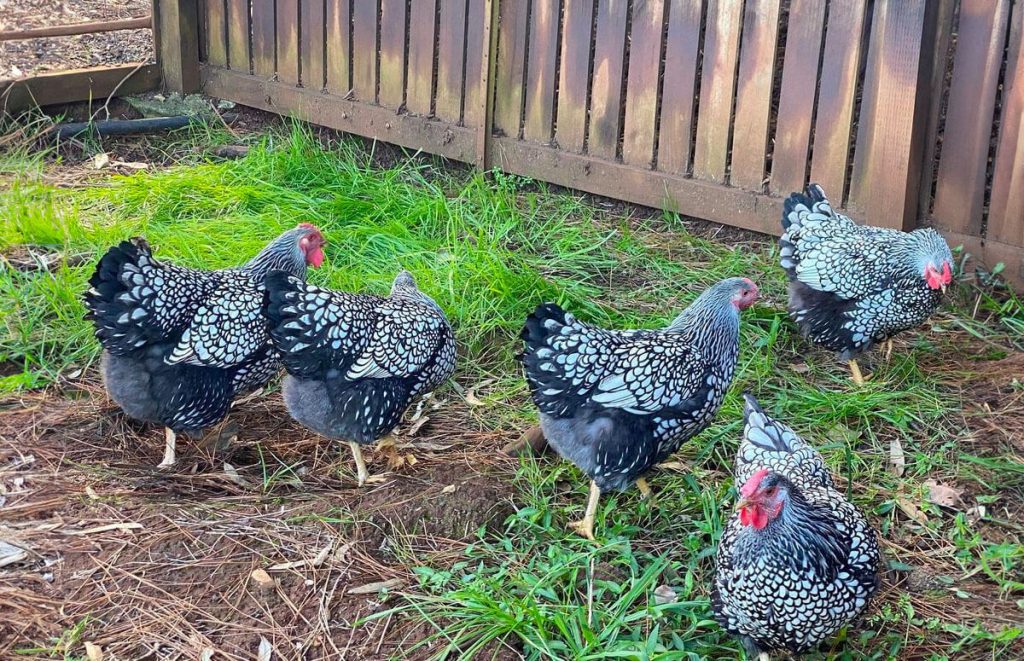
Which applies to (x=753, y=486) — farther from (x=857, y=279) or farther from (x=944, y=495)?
(x=857, y=279)

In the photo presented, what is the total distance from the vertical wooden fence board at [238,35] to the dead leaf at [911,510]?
6307 mm

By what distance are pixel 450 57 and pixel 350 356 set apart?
144 inches

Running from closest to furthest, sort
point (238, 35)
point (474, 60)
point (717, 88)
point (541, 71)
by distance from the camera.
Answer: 1. point (717, 88)
2. point (541, 71)
3. point (474, 60)
4. point (238, 35)

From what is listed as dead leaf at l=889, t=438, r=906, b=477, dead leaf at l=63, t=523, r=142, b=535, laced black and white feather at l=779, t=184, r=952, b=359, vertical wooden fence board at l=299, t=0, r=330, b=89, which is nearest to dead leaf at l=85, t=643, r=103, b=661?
dead leaf at l=63, t=523, r=142, b=535

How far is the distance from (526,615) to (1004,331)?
3.41 m

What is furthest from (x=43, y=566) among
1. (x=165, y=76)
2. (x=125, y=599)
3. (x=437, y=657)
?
(x=165, y=76)

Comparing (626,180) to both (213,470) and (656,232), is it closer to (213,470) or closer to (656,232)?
(656,232)

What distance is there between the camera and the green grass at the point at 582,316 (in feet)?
11.7

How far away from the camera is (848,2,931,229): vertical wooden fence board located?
545cm

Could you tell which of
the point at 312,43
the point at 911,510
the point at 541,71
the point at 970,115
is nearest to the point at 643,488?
the point at 911,510

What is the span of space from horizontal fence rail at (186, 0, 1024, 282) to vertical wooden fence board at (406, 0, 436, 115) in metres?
0.01

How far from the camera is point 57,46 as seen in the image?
28.8 feet

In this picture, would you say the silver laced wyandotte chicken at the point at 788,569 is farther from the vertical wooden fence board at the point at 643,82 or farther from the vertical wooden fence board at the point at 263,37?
the vertical wooden fence board at the point at 263,37

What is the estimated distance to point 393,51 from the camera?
7527mm
